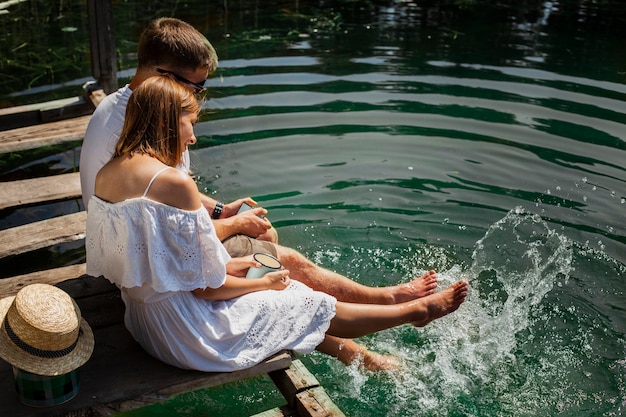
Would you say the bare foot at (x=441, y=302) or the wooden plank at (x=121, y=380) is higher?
the wooden plank at (x=121, y=380)

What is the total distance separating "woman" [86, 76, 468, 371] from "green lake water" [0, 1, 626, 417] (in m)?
0.75

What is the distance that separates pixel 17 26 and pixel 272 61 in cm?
398

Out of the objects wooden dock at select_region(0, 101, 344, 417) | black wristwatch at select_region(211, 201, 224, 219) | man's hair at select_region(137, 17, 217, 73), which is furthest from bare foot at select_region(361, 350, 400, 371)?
man's hair at select_region(137, 17, 217, 73)

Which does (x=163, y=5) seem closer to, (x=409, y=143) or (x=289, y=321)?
(x=409, y=143)

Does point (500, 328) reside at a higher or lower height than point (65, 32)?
lower

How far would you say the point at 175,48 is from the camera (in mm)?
3506

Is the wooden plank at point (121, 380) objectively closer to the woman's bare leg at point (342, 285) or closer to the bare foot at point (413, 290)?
the woman's bare leg at point (342, 285)

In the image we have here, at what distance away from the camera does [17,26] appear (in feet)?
33.5

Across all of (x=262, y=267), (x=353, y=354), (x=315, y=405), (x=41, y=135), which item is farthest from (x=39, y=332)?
(x=41, y=135)

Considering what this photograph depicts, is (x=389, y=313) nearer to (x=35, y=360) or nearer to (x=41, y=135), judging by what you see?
(x=35, y=360)

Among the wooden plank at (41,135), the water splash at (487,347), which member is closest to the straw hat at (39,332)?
the water splash at (487,347)

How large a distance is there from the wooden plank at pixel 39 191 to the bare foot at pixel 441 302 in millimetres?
2469

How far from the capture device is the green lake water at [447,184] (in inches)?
Result: 148

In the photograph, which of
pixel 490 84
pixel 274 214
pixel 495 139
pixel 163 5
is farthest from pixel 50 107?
pixel 163 5
